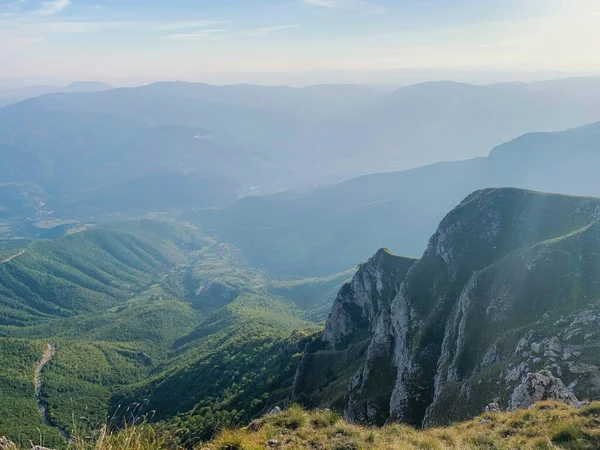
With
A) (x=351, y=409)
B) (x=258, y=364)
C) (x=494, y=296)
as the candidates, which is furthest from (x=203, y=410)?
(x=494, y=296)

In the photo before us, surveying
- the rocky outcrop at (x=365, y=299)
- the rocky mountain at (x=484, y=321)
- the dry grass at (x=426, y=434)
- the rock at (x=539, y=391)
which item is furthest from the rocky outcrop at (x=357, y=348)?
the dry grass at (x=426, y=434)

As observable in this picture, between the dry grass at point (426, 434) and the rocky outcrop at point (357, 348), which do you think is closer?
the dry grass at point (426, 434)

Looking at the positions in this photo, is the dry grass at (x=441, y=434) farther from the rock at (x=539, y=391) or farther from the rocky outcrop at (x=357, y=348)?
the rocky outcrop at (x=357, y=348)

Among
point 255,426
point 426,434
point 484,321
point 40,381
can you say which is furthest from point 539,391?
point 40,381

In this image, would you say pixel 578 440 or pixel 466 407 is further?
pixel 466 407

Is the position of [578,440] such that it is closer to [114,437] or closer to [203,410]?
[114,437]
